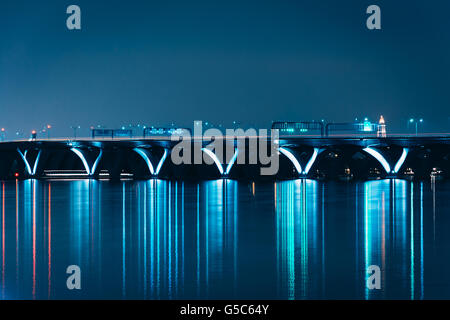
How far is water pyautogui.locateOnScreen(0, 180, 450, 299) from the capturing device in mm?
20344

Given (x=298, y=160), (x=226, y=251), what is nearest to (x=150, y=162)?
(x=298, y=160)

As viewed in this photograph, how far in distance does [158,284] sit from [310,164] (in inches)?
3681

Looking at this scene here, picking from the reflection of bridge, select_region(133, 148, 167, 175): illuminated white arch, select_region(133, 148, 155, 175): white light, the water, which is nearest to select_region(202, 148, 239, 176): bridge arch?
the reflection of bridge

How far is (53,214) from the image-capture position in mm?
44719

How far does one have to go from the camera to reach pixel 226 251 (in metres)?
27.7

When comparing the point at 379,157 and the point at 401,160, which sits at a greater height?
the point at 379,157

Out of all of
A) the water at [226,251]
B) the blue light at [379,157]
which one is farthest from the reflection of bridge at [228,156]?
the water at [226,251]

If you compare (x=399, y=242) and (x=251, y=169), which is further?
(x=251, y=169)

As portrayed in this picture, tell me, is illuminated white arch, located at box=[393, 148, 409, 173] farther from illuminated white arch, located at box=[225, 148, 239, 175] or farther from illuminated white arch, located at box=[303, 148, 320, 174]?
illuminated white arch, located at box=[225, 148, 239, 175]

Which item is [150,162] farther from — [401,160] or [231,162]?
[401,160]

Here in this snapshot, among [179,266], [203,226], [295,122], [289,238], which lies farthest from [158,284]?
[295,122]

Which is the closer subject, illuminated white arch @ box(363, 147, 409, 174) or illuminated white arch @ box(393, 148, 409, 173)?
illuminated white arch @ box(363, 147, 409, 174)

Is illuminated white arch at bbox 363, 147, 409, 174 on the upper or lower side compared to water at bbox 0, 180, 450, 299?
upper
